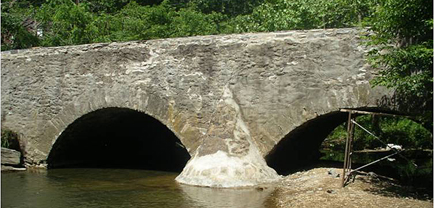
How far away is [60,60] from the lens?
11.1 metres

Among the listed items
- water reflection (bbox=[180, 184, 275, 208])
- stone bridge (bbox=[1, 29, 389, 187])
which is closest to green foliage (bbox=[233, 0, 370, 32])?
stone bridge (bbox=[1, 29, 389, 187])

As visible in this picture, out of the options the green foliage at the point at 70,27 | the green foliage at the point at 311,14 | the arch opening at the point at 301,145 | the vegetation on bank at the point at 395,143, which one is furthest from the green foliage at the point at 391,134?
the green foliage at the point at 70,27

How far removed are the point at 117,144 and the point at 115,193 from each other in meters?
5.22

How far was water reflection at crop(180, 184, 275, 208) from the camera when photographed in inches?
292

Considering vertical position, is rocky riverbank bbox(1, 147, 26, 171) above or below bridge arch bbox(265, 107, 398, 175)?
below

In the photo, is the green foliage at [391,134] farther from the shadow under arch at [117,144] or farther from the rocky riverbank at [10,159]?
the rocky riverbank at [10,159]

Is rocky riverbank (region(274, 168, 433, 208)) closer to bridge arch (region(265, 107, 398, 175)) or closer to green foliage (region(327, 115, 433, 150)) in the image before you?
bridge arch (region(265, 107, 398, 175))

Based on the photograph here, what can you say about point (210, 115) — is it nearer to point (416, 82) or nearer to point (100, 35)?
point (416, 82)

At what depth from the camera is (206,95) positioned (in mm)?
9617

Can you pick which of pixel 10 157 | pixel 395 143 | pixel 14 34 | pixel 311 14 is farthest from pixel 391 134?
pixel 14 34

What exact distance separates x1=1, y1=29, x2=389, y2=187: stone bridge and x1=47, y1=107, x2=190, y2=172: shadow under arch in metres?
0.06

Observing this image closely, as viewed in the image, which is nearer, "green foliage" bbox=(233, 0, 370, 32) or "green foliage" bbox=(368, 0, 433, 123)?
"green foliage" bbox=(368, 0, 433, 123)

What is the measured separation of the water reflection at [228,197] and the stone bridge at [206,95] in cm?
26

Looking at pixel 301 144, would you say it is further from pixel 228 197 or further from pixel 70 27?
pixel 70 27
